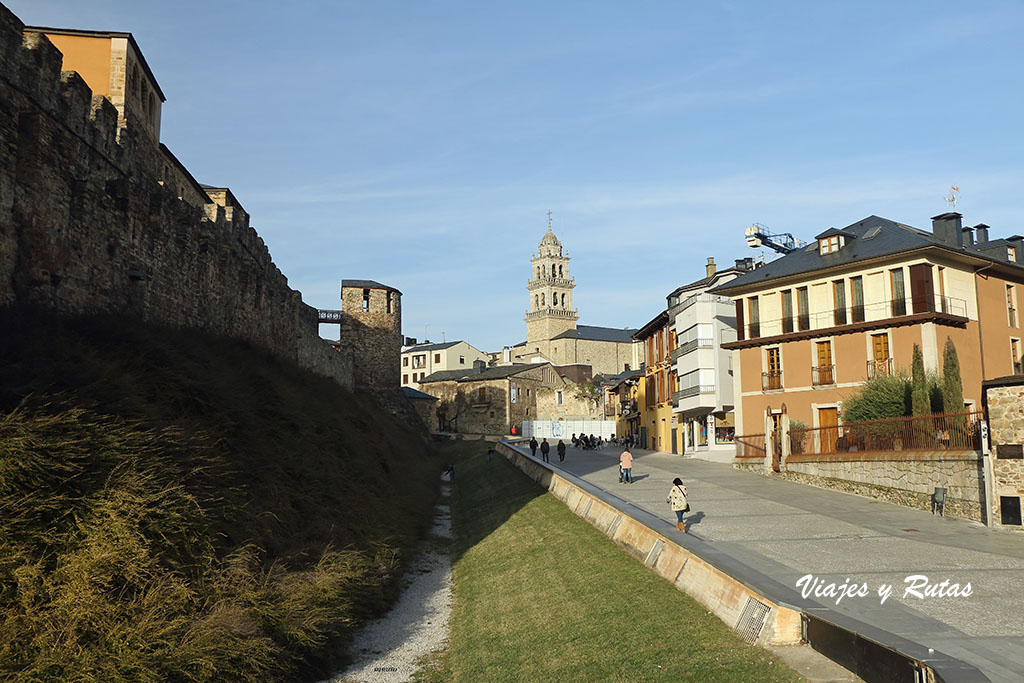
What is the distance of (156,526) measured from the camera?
10906 millimetres

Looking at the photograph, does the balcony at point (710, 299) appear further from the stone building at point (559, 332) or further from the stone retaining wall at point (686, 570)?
the stone building at point (559, 332)

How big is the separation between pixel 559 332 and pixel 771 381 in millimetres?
115758

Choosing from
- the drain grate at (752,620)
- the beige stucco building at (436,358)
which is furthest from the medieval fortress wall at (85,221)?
the beige stucco building at (436,358)

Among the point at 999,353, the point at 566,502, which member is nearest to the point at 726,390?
the point at 999,353

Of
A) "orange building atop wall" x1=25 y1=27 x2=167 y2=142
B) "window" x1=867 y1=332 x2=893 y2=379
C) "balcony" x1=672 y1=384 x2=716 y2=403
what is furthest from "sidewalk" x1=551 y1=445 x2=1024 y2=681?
"orange building atop wall" x1=25 y1=27 x2=167 y2=142

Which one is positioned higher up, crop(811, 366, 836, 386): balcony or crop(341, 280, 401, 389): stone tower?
crop(341, 280, 401, 389): stone tower

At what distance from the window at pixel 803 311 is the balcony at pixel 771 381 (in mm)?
2241

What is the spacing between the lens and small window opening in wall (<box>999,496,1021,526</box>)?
52.6 ft

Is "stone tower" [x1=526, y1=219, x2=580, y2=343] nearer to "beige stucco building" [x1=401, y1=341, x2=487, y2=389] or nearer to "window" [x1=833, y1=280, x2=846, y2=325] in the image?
"beige stucco building" [x1=401, y1=341, x2=487, y2=389]

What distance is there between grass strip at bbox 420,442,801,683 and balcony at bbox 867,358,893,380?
49.5 ft

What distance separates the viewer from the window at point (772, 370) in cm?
3347

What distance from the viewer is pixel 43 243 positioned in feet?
50.0

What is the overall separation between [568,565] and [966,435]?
10.1 meters

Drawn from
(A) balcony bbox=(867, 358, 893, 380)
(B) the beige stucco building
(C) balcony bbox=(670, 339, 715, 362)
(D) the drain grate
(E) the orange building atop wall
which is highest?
(E) the orange building atop wall
